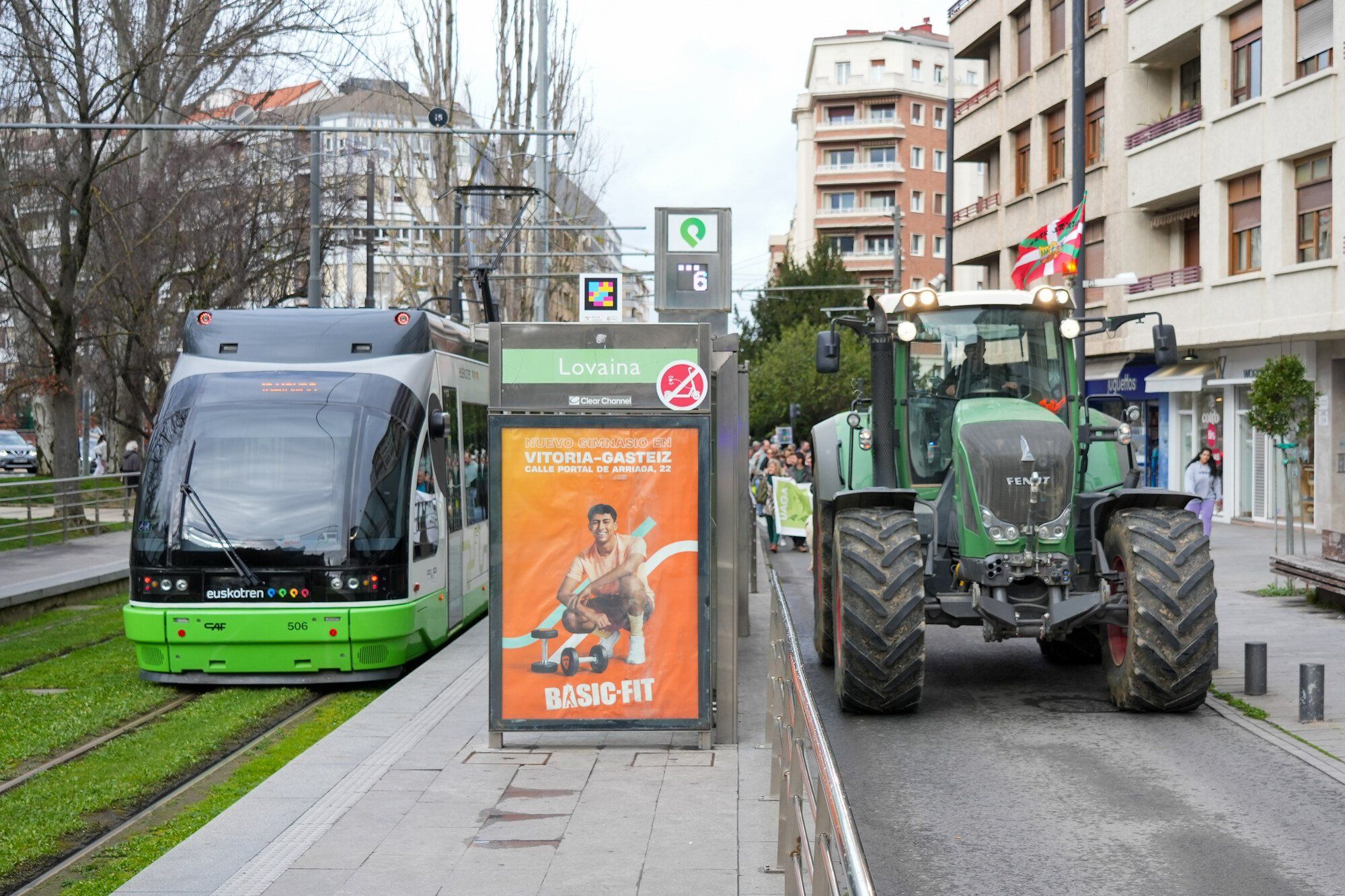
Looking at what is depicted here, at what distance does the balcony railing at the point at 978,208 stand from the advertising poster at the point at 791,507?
58.9 feet

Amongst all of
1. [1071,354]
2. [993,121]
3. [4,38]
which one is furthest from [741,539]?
[993,121]

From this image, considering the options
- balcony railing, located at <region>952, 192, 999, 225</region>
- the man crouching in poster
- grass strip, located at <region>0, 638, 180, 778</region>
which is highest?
balcony railing, located at <region>952, 192, 999, 225</region>

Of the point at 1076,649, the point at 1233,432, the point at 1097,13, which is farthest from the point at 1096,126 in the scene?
the point at 1076,649

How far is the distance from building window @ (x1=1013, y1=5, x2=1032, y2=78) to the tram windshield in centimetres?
3227

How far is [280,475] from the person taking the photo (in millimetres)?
12398

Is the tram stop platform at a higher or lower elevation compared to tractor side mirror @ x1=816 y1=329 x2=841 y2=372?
lower

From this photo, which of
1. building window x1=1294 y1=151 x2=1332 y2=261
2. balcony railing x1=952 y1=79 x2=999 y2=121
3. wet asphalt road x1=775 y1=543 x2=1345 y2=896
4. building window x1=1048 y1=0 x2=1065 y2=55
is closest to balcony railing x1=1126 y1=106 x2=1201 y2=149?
building window x1=1294 y1=151 x2=1332 y2=261

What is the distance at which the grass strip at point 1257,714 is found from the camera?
9.39 m

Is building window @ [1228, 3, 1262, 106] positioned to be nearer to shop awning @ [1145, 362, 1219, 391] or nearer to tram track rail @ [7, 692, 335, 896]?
shop awning @ [1145, 362, 1219, 391]

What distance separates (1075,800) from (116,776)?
17.5ft

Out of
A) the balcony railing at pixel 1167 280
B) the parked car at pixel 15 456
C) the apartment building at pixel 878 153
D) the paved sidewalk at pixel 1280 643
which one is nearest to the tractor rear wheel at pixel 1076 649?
the paved sidewalk at pixel 1280 643

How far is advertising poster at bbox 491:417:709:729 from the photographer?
891 cm

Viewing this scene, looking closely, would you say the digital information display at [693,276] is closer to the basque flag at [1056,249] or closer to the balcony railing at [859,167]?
the basque flag at [1056,249]

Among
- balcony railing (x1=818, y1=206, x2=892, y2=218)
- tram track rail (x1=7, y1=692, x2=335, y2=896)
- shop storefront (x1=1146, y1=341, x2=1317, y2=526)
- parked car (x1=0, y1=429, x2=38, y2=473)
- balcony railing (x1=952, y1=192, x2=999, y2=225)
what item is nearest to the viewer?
tram track rail (x1=7, y1=692, x2=335, y2=896)
